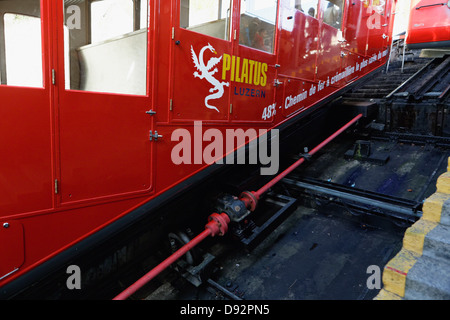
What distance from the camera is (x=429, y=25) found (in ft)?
21.7

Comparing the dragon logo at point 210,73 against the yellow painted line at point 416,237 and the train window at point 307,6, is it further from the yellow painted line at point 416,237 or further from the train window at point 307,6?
the yellow painted line at point 416,237

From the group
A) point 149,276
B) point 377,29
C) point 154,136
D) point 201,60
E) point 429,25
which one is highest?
point 429,25

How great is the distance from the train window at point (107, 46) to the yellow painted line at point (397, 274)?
2.15 m

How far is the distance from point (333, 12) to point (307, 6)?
77 cm

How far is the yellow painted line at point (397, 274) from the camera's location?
1.82 m

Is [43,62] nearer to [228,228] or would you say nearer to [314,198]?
[228,228]

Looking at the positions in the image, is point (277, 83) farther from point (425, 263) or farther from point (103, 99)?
point (425, 263)

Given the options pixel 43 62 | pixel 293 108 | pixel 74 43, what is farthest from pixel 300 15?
pixel 43 62

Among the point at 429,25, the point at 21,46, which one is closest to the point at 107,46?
the point at 21,46

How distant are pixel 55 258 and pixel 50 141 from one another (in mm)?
796

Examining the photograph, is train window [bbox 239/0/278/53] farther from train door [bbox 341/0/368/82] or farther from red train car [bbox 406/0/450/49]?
red train car [bbox 406/0/450/49]

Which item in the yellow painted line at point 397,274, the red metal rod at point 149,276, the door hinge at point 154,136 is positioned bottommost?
the red metal rod at point 149,276

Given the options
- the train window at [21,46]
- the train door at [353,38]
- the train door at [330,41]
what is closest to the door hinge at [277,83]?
the train door at [330,41]

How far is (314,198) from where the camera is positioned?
331cm
